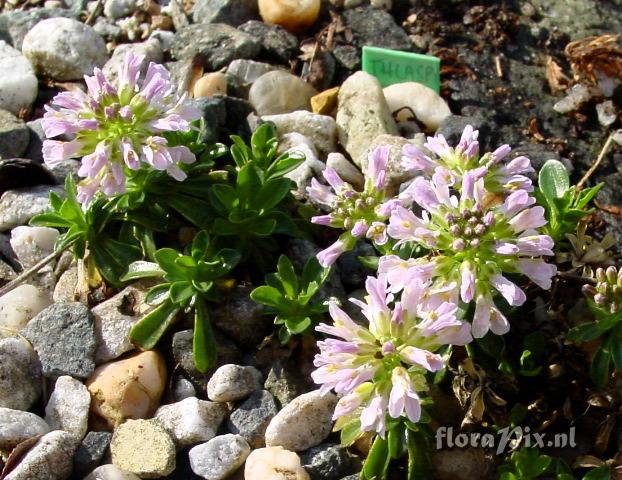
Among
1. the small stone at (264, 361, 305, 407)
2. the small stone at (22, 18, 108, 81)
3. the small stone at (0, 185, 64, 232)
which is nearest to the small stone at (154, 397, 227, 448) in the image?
the small stone at (264, 361, 305, 407)

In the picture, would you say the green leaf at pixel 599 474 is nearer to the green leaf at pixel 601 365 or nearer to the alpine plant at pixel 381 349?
the green leaf at pixel 601 365

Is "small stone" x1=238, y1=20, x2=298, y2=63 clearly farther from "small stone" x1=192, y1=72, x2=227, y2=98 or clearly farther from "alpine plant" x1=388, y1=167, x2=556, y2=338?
→ "alpine plant" x1=388, y1=167, x2=556, y2=338

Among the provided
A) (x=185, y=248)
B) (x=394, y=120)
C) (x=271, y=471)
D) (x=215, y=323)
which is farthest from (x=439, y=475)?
(x=394, y=120)

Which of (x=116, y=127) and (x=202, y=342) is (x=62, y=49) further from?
(x=202, y=342)

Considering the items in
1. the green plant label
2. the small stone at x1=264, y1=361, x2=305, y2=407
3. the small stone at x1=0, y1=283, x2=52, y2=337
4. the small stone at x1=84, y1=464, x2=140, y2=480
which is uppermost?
the green plant label

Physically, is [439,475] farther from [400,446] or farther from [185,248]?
[185,248]

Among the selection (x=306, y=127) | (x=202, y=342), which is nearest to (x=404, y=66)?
(x=306, y=127)
